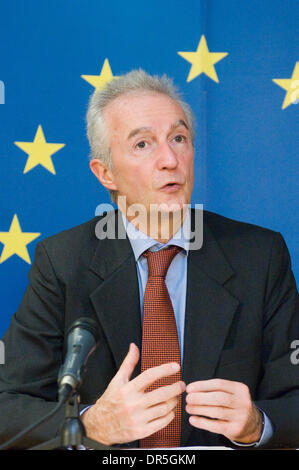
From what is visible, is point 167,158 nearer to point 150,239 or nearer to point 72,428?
point 150,239

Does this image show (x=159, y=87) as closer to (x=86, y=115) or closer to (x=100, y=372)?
(x=86, y=115)

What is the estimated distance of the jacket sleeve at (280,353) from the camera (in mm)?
1427

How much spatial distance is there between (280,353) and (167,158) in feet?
1.83

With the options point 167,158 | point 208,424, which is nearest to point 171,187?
point 167,158

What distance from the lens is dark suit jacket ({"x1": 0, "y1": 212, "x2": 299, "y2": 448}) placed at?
1.54m

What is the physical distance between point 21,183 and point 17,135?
5.7 inches

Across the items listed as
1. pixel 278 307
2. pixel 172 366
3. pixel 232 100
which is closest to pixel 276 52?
pixel 232 100

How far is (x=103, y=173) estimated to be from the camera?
178 centimetres

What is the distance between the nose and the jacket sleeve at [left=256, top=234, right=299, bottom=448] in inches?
14.3

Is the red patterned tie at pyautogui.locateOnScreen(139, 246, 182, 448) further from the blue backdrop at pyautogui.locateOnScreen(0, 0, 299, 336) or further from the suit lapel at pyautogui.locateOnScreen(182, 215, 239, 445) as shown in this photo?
the blue backdrop at pyautogui.locateOnScreen(0, 0, 299, 336)


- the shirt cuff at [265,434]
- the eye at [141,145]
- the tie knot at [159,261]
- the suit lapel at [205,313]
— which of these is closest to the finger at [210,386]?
the shirt cuff at [265,434]

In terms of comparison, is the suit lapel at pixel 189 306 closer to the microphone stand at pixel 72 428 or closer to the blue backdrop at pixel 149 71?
the blue backdrop at pixel 149 71

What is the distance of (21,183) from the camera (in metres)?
1.92

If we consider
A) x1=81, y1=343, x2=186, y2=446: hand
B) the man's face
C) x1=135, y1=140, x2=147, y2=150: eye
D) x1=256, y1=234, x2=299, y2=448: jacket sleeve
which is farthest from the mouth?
x1=81, y1=343, x2=186, y2=446: hand
